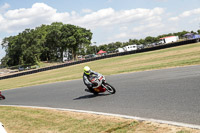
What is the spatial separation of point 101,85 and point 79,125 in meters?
4.34

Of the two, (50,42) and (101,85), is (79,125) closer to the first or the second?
(101,85)

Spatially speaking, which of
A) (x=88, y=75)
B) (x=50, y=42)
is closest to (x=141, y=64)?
(x=88, y=75)

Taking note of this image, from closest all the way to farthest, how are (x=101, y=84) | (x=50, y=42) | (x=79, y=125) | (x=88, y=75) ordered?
(x=79, y=125), (x=101, y=84), (x=88, y=75), (x=50, y=42)

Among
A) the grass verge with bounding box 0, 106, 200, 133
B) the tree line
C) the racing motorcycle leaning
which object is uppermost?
the tree line

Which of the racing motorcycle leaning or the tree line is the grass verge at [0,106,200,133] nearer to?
the racing motorcycle leaning

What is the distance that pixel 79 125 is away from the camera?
22.1ft

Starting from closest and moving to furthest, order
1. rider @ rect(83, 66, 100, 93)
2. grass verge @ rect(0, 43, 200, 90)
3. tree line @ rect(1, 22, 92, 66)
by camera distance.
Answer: rider @ rect(83, 66, 100, 93)
grass verge @ rect(0, 43, 200, 90)
tree line @ rect(1, 22, 92, 66)

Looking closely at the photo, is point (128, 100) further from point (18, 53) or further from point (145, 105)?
point (18, 53)

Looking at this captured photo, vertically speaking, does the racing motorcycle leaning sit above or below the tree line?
below

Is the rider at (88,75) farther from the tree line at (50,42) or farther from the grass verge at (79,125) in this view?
the tree line at (50,42)

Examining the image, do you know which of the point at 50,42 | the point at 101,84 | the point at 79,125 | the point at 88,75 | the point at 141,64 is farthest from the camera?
the point at 50,42

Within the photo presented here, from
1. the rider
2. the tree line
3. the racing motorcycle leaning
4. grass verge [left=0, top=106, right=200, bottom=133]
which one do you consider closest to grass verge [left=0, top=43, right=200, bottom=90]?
the racing motorcycle leaning

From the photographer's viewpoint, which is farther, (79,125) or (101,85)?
(101,85)

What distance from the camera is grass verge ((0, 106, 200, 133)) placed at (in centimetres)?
542
